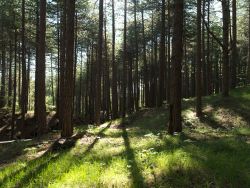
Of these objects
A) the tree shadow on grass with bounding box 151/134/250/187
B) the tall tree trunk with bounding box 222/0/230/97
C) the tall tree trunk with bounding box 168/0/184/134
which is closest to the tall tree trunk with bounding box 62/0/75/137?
the tall tree trunk with bounding box 168/0/184/134

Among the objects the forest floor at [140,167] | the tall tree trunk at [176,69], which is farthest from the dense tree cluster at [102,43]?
the forest floor at [140,167]

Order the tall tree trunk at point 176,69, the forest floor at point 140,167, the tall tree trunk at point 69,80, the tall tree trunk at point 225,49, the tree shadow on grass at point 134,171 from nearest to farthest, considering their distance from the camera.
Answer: the tree shadow on grass at point 134,171, the forest floor at point 140,167, the tall tree trunk at point 176,69, the tall tree trunk at point 69,80, the tall tree trunk at point 225,49

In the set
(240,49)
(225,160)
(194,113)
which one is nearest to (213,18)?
(240,49)

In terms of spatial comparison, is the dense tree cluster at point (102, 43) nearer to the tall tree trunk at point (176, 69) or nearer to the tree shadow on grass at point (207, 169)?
the tall tree trunk at point (176, 69)

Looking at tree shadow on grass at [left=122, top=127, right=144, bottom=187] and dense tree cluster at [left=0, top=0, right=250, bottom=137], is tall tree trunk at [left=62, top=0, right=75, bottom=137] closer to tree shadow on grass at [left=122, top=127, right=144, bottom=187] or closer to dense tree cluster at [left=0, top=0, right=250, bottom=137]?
dense tree cluster at [left=0, top=0, right=250, bottom=137]

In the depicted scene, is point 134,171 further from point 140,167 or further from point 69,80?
point 69,80

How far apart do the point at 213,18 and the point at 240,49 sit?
18.1 feet

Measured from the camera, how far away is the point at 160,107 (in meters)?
27.6

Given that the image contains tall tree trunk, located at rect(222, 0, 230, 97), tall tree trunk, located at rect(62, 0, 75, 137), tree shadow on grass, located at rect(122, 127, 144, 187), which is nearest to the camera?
tree shadow on grass, located at rect(122, 127, 144, 187)

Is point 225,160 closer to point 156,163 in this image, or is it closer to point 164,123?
point 156,163

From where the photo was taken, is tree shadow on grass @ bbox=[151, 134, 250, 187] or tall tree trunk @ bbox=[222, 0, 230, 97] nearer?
tree shadow on grass @ bbox=[151, 134, 250, 187]

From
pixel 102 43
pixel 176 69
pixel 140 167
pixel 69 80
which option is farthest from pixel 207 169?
pixel 102 43

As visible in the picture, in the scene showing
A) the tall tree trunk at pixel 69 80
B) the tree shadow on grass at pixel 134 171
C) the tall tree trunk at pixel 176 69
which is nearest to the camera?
the tree shadow on grass at pixel 134 171

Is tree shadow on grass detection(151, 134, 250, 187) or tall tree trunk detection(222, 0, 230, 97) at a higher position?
tall tree trunk detection(222, 0, 230, 97)
